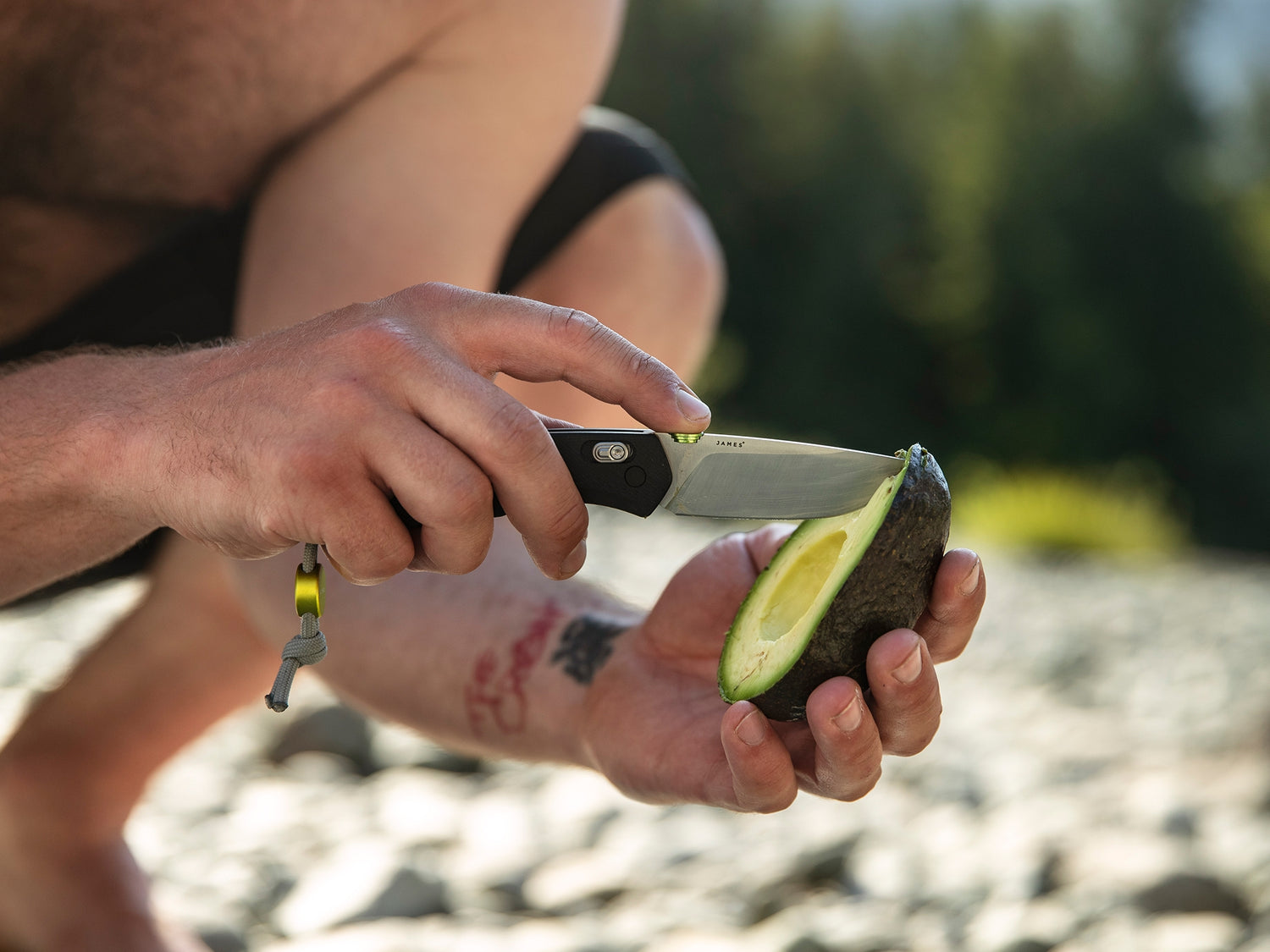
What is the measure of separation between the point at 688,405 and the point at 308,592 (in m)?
0.62

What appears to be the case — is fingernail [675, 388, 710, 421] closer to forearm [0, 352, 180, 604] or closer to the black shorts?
forearm [0, 352, 180, 604]

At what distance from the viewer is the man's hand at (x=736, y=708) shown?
1.68 meters

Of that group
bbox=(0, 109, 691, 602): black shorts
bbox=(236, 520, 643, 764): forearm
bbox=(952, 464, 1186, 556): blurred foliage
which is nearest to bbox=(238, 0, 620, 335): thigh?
bbox=(0, 109, 691, 602): black shorts

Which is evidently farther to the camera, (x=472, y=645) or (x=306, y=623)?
(x=472, y=645)

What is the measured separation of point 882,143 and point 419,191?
33.6 meters

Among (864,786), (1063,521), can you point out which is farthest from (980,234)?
(864,786)

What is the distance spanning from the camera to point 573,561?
173 cm

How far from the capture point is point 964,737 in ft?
15.9

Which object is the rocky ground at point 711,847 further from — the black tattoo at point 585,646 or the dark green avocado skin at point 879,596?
the dark green avocado skin at point 879,596

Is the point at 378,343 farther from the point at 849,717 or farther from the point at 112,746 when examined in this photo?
the point at 112,746

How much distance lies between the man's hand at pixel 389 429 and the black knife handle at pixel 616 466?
10 cm

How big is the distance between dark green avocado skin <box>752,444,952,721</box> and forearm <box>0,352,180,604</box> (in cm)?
106

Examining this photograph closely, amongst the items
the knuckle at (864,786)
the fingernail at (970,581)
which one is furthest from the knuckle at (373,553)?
the fingernail at (970,581)

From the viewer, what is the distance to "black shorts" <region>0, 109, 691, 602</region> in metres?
2.87
